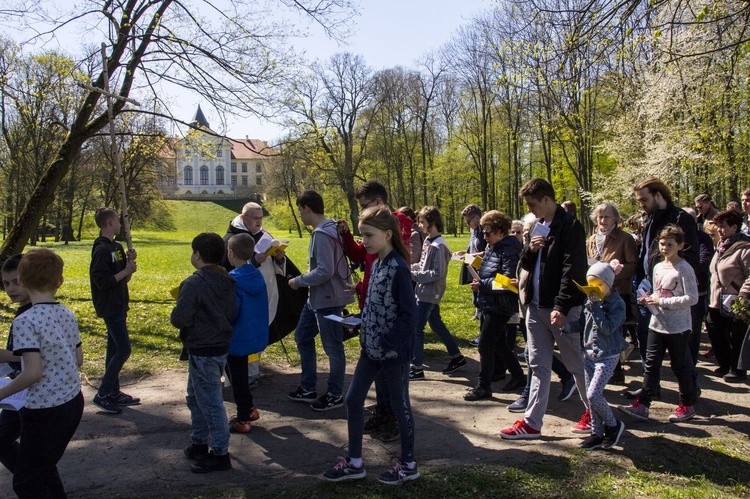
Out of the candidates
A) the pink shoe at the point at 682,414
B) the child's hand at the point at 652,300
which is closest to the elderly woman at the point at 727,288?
the pink shoe at the point at 682,414

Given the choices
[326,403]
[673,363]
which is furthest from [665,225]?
[326,403]

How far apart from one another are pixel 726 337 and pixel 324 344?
4.83 metres

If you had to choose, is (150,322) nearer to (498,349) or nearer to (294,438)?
(294,438)

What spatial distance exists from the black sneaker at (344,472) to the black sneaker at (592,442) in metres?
1.81

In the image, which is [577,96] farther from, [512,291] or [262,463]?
[262,463]

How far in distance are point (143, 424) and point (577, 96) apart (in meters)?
25.5

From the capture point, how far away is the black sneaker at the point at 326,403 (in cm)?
564

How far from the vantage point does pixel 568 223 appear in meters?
4.77

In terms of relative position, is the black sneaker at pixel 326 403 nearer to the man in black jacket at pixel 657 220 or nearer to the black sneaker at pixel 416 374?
the black sneaker at pixel 416 374

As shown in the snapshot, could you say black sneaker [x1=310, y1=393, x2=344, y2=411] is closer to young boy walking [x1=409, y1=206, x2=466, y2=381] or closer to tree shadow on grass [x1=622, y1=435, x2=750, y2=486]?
young boy walking [x1=409, y1=206, x2=466, y2=381]

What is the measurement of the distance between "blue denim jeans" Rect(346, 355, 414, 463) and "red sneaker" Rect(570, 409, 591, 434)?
177 cm

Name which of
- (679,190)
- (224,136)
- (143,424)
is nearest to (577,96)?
(679,190)

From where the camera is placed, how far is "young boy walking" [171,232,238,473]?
423cm

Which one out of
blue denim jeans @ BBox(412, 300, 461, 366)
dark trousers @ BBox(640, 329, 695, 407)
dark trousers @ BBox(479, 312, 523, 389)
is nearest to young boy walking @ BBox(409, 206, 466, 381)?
blue denim jeans @ BBox(412, 300, 461, 366)
